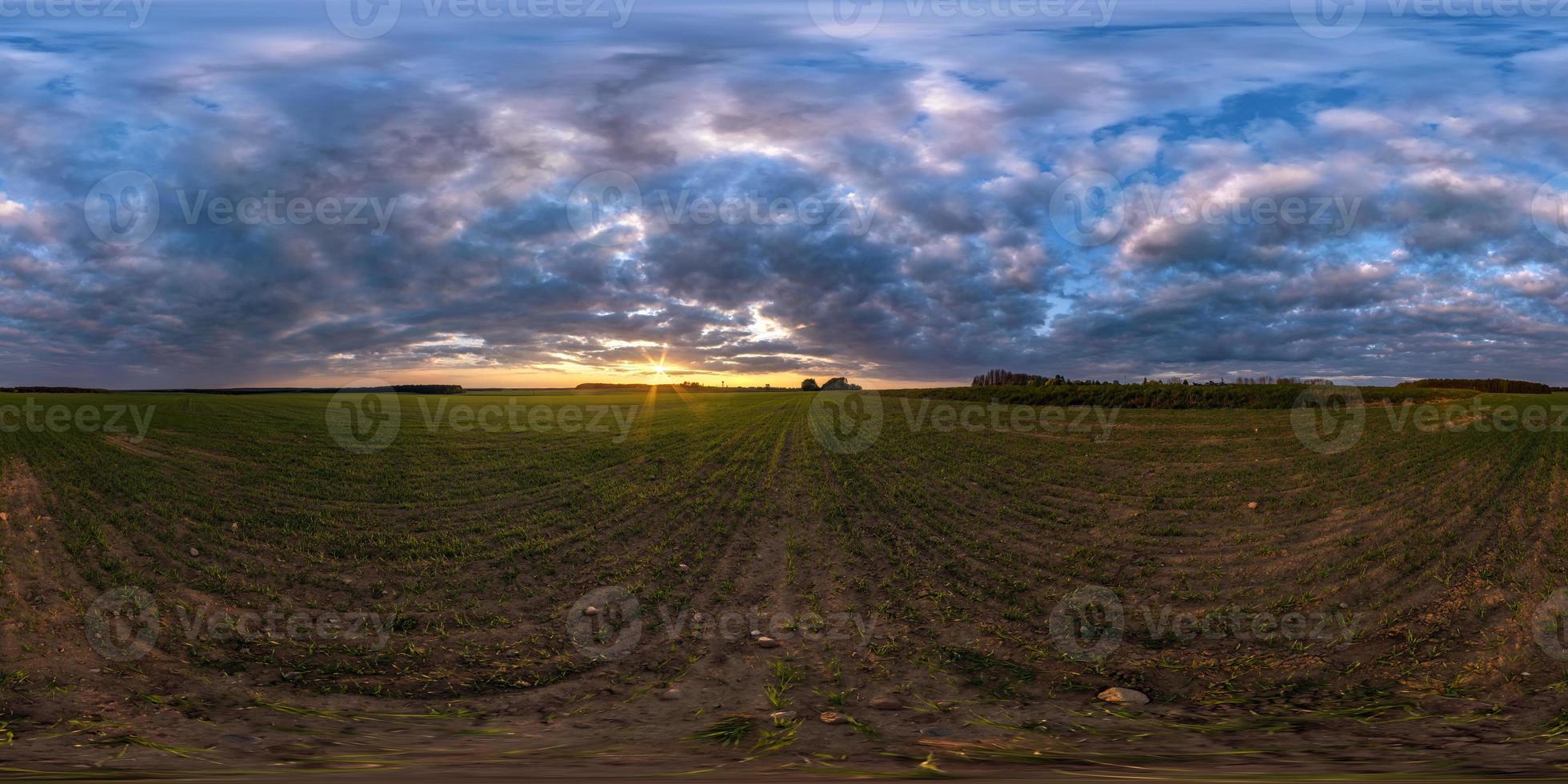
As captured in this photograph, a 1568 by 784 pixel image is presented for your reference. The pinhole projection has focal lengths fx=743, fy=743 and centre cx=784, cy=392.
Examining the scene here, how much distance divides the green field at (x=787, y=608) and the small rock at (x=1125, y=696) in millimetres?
196

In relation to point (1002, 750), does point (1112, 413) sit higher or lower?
higher

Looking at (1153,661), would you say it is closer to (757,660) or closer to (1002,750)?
(1002,750)

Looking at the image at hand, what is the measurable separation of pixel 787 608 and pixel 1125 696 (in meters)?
3.96

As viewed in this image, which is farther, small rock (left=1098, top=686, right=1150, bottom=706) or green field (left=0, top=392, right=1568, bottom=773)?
small rock (left=1098, top=686, right=1150, bottom=706)

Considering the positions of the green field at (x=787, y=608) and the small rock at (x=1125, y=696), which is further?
the small rock at (x=1125, y=696)

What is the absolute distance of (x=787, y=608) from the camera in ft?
30.4

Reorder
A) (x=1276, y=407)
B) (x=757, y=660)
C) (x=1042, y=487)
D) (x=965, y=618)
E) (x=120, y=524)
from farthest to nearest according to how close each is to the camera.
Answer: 1. (x=1276, y=407)
2. (x=1042, y=487)
3. (x=120, y=524)
4. (x=965, y=618)
5. (x=757, y=660)

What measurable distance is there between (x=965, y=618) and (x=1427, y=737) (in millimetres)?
4251

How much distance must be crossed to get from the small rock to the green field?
20cm

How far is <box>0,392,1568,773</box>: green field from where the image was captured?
593 cm

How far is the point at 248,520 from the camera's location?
1253 cm

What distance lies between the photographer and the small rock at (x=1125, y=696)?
6.67 meters

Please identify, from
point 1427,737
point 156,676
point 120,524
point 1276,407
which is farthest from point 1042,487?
point 1276,407

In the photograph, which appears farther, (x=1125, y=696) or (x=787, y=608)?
(x=787, y=608)
